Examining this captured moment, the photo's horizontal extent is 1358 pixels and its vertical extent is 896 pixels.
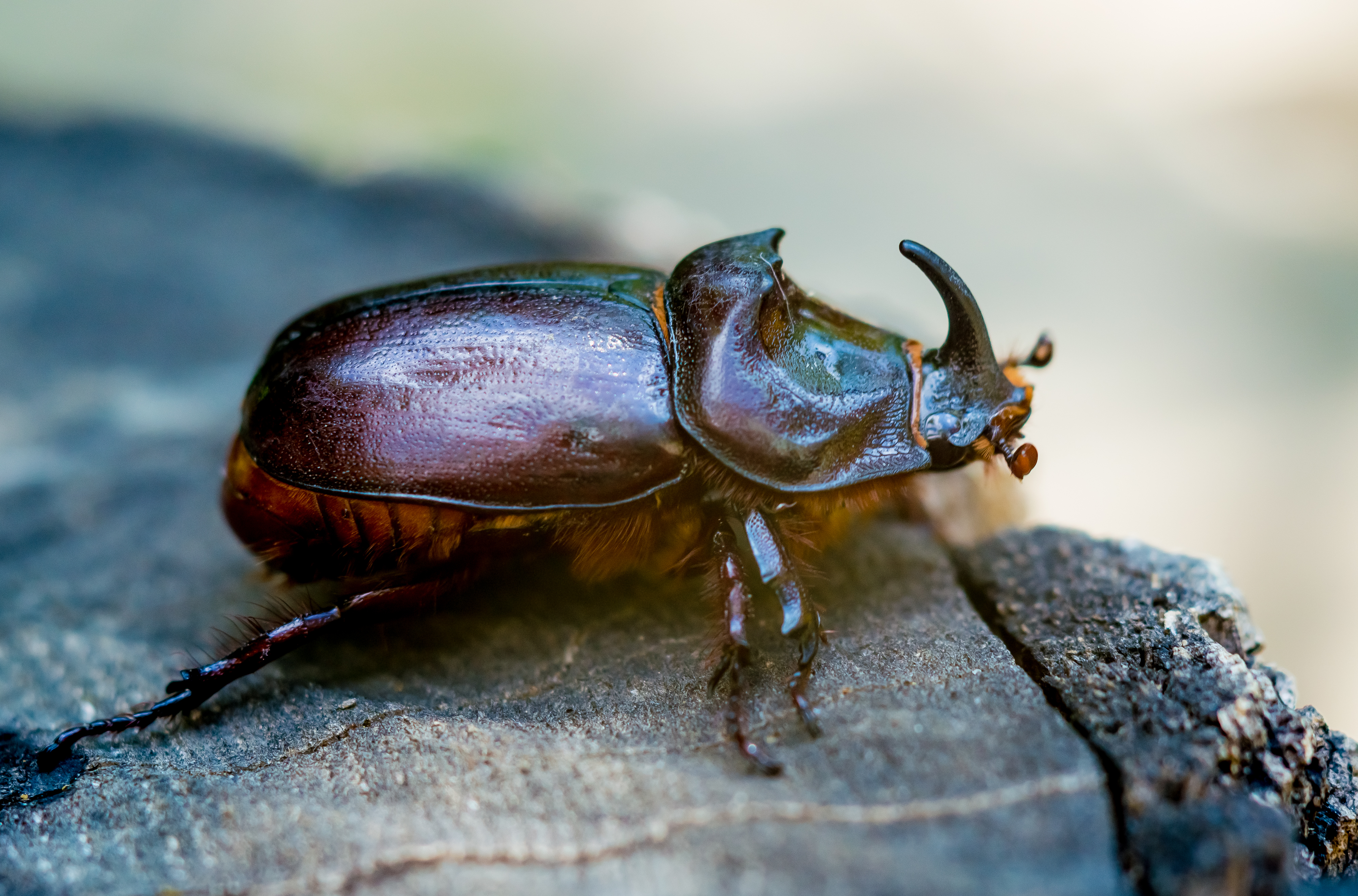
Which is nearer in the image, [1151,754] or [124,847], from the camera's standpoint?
[1151,754]

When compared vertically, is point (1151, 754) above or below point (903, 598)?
above

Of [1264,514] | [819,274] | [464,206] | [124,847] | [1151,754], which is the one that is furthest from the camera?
[819,274]

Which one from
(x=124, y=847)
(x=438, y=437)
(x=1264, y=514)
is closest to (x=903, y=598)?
(x=438, y=437)

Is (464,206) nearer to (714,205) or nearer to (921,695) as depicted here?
(714,205)

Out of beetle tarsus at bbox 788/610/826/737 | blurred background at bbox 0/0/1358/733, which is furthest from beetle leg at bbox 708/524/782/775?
blurred background at bbox 0/0/1358/733

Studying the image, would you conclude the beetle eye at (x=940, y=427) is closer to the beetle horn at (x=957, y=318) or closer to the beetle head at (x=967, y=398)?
the beetle head at (x=967, y=398)

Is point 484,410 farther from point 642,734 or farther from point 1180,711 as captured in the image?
point 1180,711

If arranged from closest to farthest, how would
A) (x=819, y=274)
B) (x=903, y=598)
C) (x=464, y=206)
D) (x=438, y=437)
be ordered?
1. (x=438, y=437)
2. (x=903, y=598)
3. (x=464, y=206)
4. (x=819, y=274)

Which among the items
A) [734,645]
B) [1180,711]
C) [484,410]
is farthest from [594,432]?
[1180,711]

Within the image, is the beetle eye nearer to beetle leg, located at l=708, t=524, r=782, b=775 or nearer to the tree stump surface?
the tree stump surface
